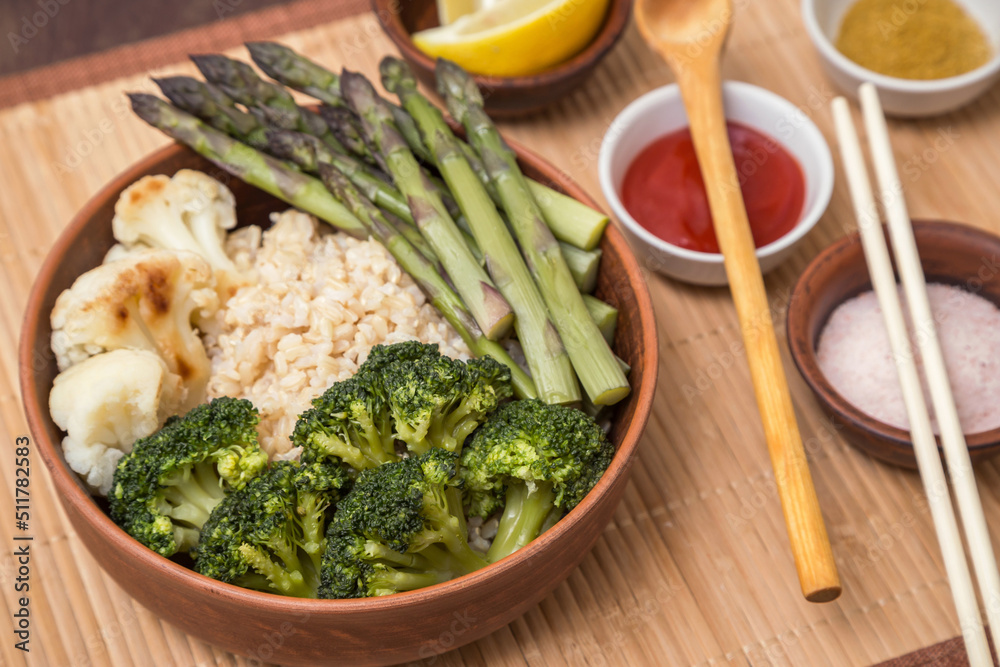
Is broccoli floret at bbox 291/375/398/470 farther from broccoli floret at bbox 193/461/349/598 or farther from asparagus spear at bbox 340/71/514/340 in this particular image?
asparagus spear at bbox 340/71/514/340

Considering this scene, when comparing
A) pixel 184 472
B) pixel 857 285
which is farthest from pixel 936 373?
pixel 184 472

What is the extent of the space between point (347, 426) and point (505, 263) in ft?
2.06

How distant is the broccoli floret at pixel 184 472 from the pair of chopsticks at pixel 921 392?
176 cm

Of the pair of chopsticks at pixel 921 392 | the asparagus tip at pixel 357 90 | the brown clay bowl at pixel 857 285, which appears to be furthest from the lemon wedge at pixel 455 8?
the brown clay bowl at pixel 857 285

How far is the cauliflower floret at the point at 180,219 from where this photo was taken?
255cm

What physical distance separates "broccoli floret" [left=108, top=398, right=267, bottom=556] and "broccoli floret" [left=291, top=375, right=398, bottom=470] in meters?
0.15

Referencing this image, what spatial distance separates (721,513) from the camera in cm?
262

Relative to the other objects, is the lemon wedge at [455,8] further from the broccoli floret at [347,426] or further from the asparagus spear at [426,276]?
the broccoli floret at [347,426]

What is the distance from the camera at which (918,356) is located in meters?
2.70

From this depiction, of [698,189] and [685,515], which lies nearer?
[685,515]

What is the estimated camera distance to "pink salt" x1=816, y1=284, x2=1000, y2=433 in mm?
2625

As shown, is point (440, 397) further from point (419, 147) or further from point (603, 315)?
point (419, 147)

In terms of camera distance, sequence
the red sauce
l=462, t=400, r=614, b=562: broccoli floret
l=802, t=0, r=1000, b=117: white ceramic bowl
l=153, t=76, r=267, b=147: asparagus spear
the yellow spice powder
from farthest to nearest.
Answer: the yellow spice powder → l=802, t=0, r=1000, b=117: white ceramic bowl → the red sauce → l=153, t=76, r=267, b=147: asparagus spear → l=462, t=400, r=614, b=562: broccoli floret

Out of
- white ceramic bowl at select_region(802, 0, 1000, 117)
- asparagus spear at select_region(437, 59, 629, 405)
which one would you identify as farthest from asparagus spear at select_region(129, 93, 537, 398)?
white ceramic bowl at select_region(802, 0, 1000, 117)
